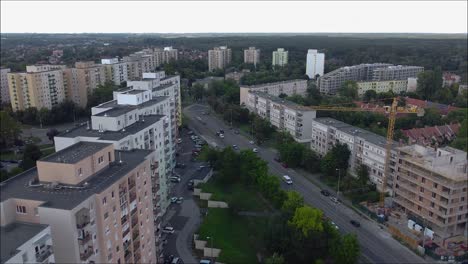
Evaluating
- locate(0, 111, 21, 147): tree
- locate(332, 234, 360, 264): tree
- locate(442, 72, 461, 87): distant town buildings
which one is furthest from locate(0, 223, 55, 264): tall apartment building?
locate(442, 72, 461, 87): distant town buildings

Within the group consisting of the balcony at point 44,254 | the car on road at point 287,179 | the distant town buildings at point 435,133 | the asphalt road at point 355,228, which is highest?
the balcony at point 44,254

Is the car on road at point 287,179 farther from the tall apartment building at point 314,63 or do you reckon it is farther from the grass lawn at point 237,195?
the tall apartment building at point 314,63

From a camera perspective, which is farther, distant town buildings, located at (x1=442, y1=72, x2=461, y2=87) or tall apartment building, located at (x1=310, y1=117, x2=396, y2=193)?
distant town buildings, located at (x1=442, y1=72, x2=461, y2=87)

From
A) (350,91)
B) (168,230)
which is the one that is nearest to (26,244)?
(168,230)

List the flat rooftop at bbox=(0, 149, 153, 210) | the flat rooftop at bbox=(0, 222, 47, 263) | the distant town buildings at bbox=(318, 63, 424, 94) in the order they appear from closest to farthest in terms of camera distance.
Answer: the flat rooftop at bbox=(0, 222, 47, 263) < the flat rooftop at bbox=(0, 149, 153, 210) < the distant town buildings at bbox=(318, 63, 424, 94)

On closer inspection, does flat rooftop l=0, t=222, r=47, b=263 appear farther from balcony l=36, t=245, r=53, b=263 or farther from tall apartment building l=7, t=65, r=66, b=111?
tall apartment building l=7, t=65, r=66, b=111

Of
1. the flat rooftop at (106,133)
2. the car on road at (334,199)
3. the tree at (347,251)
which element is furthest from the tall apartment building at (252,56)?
the tree at (347,251)

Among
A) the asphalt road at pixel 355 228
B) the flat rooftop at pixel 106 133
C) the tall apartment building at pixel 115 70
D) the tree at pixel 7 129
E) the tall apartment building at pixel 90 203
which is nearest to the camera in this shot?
the tall apartment building at pixel 90 203
